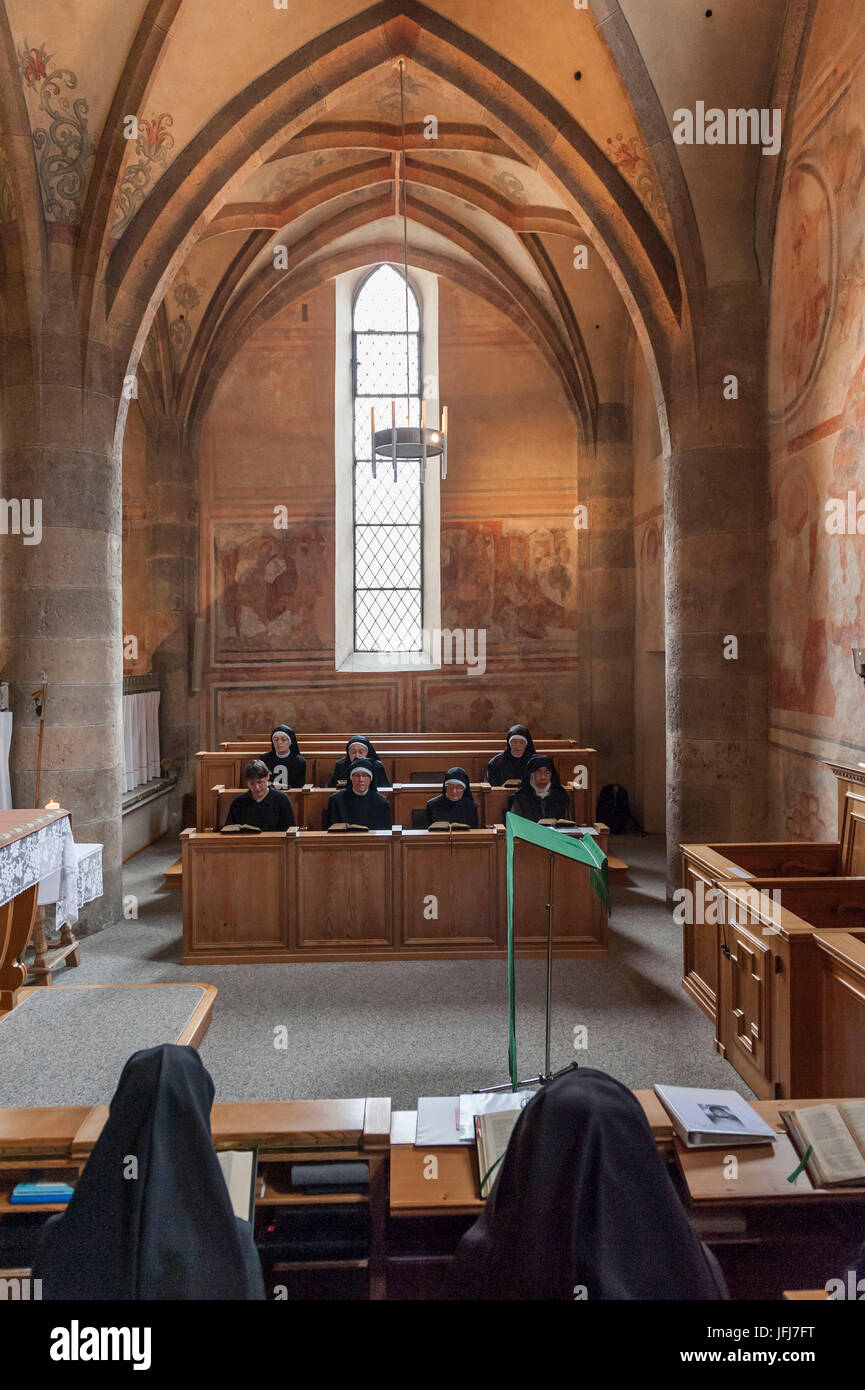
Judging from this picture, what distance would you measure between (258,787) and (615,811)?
647 cm

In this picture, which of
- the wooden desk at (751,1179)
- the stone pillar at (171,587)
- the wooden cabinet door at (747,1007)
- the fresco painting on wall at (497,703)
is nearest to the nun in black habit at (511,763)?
the fresco painting on wall at (497,703)

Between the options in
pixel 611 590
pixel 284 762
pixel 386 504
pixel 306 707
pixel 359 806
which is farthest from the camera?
pixel 386 504

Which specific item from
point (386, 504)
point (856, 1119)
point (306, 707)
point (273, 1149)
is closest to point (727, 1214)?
point (856, 1119)

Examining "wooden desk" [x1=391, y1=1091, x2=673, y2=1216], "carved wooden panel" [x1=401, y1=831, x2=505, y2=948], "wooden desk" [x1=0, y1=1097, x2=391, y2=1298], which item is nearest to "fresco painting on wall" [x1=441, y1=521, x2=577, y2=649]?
"carved wooden panel" [x1=401, y1=831, x2=505, y2=948]

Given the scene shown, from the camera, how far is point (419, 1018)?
6020mm

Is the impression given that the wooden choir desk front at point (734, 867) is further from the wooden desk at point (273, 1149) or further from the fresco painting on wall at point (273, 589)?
the fresco painting on wall at point (273, 589)

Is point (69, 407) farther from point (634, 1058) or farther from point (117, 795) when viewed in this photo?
point (634, 1058)

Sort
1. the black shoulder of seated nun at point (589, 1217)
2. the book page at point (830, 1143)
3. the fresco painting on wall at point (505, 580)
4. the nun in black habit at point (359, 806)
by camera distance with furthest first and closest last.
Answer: the fresco painting on wall at point (505, 580)
the nun in black habit at point (359, 806)
the book page at point (830, 1143)
the black shoulder of seated nun at point (589, 1217)

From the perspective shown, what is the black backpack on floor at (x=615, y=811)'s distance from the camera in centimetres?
1285

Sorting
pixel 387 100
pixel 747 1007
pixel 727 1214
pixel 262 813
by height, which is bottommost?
pixel 747 1007

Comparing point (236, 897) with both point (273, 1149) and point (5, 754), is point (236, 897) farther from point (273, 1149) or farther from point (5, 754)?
point (273, 1149)

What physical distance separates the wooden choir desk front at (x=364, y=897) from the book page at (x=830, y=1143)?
4.20 meters

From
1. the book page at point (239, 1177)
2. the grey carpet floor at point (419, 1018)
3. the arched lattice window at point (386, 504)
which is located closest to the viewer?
the book page at point (239, 1177)

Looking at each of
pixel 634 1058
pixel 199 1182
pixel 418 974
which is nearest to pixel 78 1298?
pixel 199 1182
